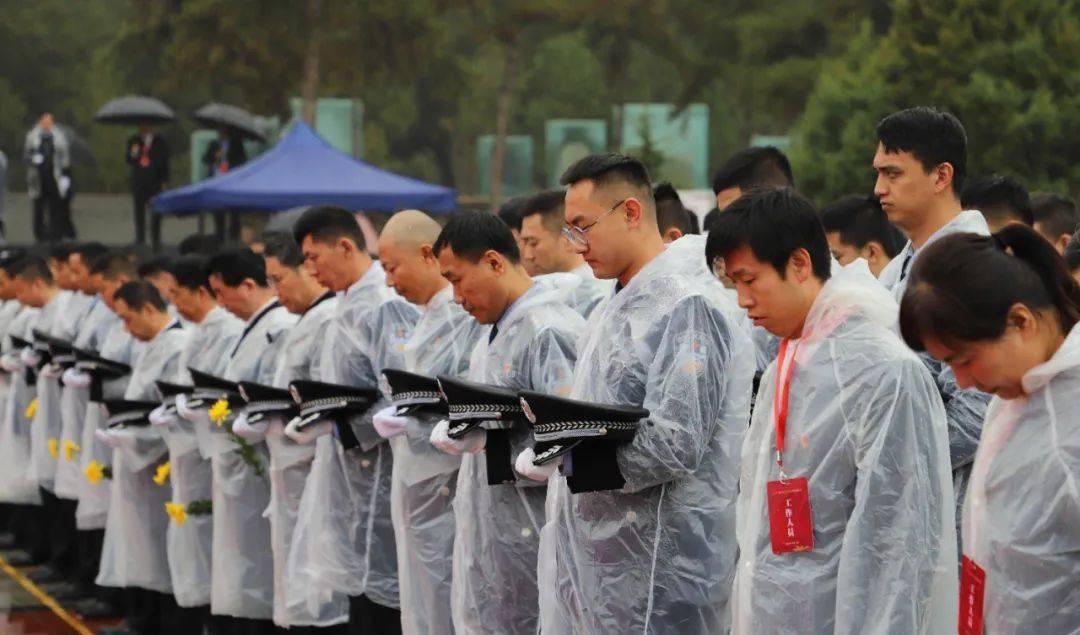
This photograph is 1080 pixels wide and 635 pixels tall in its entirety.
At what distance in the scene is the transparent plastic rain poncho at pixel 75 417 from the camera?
31.8 feet

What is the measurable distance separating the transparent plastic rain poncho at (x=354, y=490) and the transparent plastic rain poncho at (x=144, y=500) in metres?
1.95

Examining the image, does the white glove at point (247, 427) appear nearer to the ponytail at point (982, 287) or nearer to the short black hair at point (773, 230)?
the short black hair at point (773, 230)

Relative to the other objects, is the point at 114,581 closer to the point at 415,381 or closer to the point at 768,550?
the point at 415,381

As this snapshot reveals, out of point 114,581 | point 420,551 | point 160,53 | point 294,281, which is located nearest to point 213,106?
point 160,53

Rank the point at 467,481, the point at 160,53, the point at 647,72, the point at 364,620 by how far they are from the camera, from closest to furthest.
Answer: the point at 467,481
the point at 364,620
the point at 160,53
the point at 647,72

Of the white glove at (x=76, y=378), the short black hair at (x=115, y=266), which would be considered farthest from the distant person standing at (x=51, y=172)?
the white glove at (x=76, y=378)

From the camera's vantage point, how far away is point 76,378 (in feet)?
29.5

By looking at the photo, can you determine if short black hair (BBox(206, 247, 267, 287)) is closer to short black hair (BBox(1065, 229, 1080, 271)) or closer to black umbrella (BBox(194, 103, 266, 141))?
short black hair (BBox(1065, 229, 1080, 271))

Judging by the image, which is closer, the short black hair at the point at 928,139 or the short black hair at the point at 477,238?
the short black hair at the point at 928,139

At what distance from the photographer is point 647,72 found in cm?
3797

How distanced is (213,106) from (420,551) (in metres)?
16.0

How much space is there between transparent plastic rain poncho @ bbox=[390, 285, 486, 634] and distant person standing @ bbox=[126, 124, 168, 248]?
1554 cm

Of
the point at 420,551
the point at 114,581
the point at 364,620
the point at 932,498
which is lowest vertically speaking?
the point at 114,581

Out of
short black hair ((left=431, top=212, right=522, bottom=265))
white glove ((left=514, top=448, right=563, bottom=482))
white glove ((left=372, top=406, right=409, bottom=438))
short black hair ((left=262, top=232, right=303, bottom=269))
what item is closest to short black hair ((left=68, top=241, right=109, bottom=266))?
short black hair ((left=262, top=232, right=303, bottom=269))
